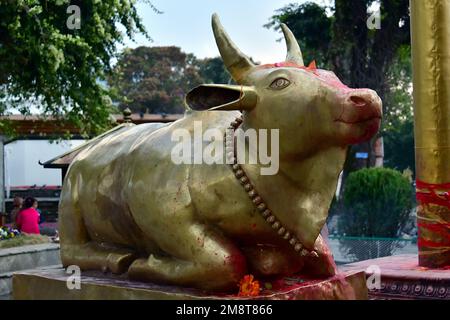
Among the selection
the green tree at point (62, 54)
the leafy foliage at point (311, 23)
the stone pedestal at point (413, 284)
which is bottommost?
the stone pedestal at point (413, 284)

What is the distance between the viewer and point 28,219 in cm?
748

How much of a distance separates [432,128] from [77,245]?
2343 mm

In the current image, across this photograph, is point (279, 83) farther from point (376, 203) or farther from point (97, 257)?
point (376, 203)

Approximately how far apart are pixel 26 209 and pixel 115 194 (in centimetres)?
586

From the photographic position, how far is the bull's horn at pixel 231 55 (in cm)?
186

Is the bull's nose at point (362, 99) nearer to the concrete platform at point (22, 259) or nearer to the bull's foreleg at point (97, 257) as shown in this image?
the bull's foreleg at point (97, 257)

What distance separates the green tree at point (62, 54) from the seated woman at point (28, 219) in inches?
65.0

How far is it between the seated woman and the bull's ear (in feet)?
20.1

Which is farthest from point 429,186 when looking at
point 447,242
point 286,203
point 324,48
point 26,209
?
point 324,48

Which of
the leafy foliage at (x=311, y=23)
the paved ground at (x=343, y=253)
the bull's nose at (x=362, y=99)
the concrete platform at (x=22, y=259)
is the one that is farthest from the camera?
the leafy foliage at (x=311, y=23)

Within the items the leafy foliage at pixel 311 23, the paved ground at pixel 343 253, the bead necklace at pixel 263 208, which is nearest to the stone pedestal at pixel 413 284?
the bead necklace at pixel 263 208

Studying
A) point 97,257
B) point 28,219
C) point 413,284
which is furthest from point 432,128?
point 28,219

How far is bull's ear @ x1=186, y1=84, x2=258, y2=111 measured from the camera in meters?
1.80

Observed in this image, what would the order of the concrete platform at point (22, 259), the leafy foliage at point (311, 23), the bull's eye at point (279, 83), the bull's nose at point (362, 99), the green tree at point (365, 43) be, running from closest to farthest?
the bull's nose at point (362, 99) < the bull's eye at point (279, 83) < the concrete platform at point (22, 259) < the green tree at point (365, 43) < the leafy foliage at point (311, 23)
